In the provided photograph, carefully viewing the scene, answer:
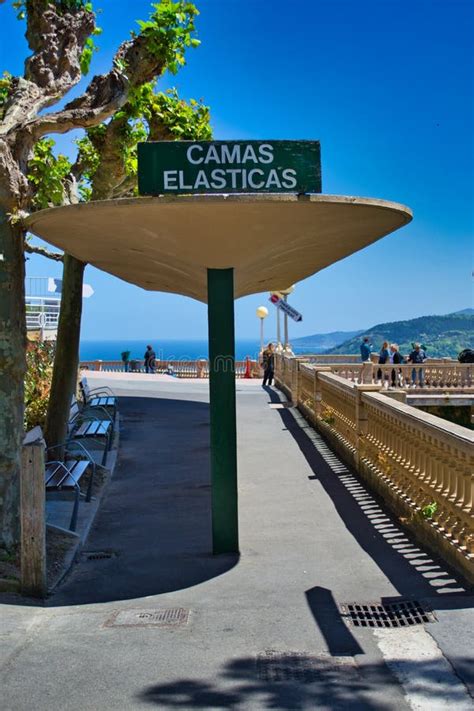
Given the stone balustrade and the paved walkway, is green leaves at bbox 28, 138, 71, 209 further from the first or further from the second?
the stone balustrade

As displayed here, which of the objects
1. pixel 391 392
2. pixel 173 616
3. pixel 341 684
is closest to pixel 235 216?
pixel 173 616

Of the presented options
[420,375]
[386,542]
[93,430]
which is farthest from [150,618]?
[420,375]

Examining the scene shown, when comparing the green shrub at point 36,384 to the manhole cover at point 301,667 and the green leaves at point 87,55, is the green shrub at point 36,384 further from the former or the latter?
the manhole cover at point 301,667

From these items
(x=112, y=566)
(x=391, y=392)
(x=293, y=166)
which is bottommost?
(x=112, y=566)

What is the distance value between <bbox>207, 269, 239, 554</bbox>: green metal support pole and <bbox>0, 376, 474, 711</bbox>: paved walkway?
271 millimetres

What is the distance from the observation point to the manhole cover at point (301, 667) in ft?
14.6

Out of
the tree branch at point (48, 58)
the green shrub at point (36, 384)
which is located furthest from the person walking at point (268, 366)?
the tree branch at point (48, 58)

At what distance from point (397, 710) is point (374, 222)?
4.44 meters

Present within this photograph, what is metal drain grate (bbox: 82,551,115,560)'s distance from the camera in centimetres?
766

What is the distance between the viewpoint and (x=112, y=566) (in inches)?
289

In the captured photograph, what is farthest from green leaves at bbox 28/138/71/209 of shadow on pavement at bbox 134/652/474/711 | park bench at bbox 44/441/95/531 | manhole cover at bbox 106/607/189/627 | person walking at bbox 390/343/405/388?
person walking at bbox 390/343/405/388

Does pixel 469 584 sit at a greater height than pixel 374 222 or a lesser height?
lesser

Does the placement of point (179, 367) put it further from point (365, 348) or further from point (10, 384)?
point (10, 384)

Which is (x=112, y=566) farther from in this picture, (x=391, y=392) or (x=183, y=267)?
(x=391, y=392)
